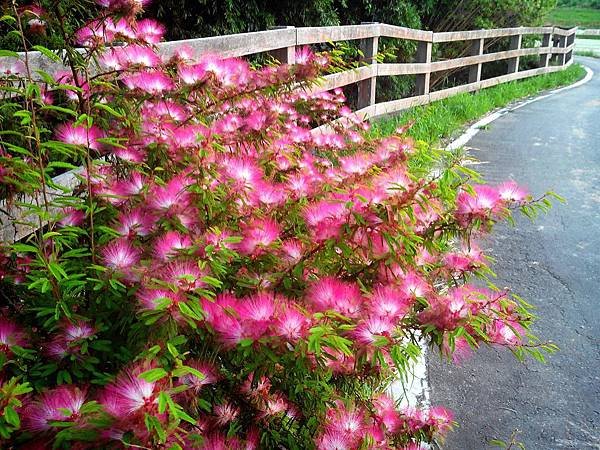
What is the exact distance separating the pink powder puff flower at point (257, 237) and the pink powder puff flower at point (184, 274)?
22cm

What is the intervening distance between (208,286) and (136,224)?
348 mm

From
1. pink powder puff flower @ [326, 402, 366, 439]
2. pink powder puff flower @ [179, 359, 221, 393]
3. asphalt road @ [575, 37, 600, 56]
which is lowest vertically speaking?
asphalt road @ [575, 37, 600, 56]

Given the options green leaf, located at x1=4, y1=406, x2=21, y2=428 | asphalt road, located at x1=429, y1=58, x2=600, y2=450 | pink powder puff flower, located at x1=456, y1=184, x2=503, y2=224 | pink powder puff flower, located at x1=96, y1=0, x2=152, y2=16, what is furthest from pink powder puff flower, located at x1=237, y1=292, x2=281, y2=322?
asphalt road, located at x1=429, y1=58, x2=600, y2=450

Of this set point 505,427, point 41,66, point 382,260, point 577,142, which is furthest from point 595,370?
point 577,142

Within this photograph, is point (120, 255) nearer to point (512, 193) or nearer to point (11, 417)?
point (11, 417)

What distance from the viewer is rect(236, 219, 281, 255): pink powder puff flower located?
1.71 m

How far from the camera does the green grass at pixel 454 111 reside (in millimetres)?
8141

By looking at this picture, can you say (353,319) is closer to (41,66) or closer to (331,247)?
(331,247)

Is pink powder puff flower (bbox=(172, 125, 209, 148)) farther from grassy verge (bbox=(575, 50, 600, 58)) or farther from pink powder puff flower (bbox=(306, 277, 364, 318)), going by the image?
grassy verge (bbox=(575, 50, 600, 58))

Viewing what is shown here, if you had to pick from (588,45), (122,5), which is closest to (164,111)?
(122,5)

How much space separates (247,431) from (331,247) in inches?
26.8

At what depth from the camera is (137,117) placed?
2.21 m

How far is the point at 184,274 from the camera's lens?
4.79 ft

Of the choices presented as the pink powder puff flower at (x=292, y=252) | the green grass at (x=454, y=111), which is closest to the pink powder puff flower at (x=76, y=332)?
the pink powder puff flower at (x=292, y=252)
